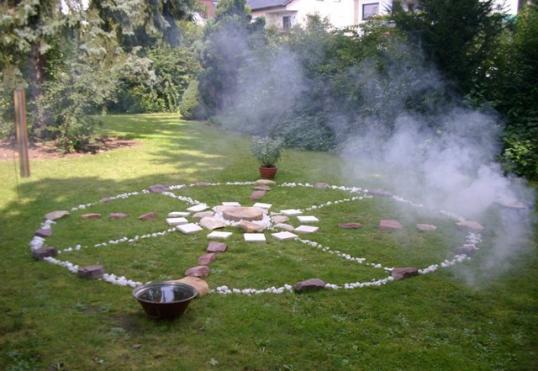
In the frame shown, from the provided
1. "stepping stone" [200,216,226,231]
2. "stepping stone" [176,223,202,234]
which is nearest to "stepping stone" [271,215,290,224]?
"stepping stone" [200,216,226,231]

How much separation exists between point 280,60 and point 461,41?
517 centimetres

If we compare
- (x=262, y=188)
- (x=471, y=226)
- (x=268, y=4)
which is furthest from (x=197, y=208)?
(x=268, y=4)

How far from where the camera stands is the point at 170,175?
8930 mm

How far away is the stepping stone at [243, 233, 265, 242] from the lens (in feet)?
17.7

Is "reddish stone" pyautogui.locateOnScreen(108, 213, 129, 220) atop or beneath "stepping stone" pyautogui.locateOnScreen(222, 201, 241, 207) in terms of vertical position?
beneath

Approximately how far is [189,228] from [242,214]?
2.31 ft

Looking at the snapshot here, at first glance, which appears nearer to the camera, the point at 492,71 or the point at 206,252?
the point at 206,252

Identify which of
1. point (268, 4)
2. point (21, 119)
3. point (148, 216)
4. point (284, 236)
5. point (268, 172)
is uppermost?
point (268, 4)

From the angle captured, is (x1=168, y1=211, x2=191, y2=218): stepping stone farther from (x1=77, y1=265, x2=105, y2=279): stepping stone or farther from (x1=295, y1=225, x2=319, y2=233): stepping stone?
(x1=77, y1=265, x2=105, y2=279): stepping stone

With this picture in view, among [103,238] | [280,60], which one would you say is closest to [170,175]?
[103,238]

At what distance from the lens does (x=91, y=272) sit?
4.38 meters

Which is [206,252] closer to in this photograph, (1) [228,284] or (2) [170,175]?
(1) [228,284]

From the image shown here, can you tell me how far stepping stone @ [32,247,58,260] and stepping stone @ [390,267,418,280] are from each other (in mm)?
3259

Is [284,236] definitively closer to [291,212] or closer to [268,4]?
[291,212]
